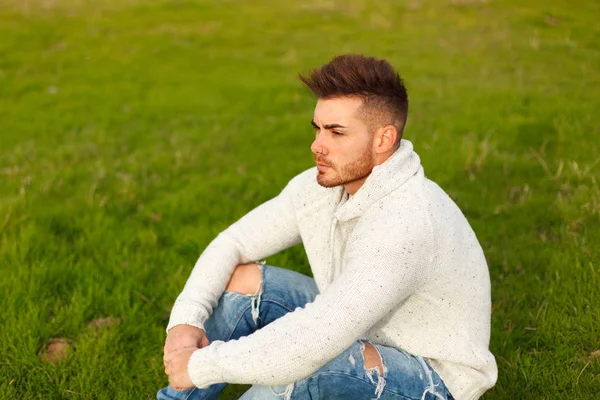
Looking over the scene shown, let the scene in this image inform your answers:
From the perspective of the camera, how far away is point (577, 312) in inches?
177

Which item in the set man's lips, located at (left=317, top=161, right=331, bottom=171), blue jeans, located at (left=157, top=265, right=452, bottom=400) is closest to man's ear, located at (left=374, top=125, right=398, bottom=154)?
man's lips, located at (left=317, top=161, right=331, bottom=171)

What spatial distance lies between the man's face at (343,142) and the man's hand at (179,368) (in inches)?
46.2

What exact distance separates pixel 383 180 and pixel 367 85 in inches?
19.9

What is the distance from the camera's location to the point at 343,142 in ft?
11.4

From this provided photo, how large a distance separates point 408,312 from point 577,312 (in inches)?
69.6

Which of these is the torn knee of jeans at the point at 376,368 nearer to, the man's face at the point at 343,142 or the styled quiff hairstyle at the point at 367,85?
the man's face at the point at 343,142

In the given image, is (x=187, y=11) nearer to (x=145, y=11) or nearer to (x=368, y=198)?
(x=145, y=11)

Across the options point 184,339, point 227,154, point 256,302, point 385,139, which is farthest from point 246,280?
point 227,154

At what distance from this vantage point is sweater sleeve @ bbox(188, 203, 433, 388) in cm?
290

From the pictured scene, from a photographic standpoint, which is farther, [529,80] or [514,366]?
[529,80]

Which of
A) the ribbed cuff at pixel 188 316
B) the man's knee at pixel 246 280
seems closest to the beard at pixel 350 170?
the man's knee at pixel 246 280

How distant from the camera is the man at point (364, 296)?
2.94 m

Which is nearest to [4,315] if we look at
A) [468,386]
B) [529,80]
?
[468,386]

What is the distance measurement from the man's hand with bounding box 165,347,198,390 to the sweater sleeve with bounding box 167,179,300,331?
0.49 m
